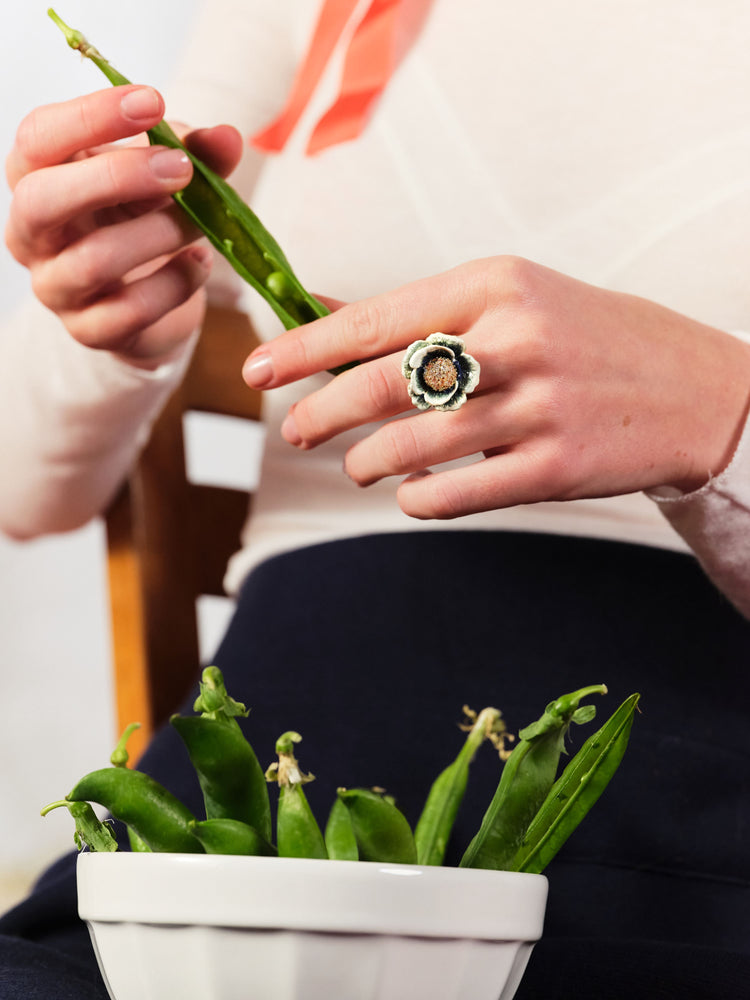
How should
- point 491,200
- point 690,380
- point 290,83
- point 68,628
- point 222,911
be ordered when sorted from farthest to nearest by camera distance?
point 68,628
point 290,83
point 491,200
point 690,380
point 222,911

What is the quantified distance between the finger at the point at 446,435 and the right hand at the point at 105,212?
0.35 ft

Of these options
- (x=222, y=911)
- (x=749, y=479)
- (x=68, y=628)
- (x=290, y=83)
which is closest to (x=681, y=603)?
(x=749, y=479)

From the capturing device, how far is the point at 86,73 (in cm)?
37

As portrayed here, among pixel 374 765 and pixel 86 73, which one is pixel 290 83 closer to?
pixel 86 73

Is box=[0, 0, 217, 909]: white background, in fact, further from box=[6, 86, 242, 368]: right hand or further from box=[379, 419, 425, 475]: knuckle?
box=[379, 419, 425, 475]: knuckle

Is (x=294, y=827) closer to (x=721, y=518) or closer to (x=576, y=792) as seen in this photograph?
(x=576, y=792)

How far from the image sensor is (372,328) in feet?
0.82

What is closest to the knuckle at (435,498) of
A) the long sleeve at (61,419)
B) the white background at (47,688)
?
the long sleeve at (61,419)

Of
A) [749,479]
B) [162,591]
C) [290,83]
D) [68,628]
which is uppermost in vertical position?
[290,83]

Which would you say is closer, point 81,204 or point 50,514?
point 81,204

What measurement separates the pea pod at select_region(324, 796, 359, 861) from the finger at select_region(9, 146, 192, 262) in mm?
187

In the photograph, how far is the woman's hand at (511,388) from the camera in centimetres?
24

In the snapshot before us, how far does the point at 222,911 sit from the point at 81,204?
214 millimetres

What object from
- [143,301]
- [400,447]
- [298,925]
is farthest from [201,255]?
[298,925]
